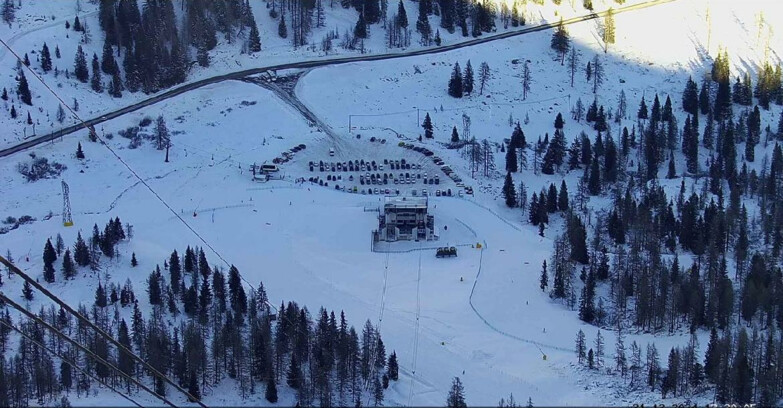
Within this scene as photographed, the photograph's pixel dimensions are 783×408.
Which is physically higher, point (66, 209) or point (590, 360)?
point (66, 209)

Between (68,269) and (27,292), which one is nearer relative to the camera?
(27,292)

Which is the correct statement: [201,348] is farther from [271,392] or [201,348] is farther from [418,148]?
[418,148]

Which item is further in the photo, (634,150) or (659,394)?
(634,150)

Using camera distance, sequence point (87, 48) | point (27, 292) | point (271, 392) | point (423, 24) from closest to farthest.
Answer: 1. point (271, 392)
2. point (27, 292)
3. point (87, 48)
4. point (423, 24)

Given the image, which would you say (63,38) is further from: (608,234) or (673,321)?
(673,321)

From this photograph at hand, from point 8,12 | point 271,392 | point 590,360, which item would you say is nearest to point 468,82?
point 8,12

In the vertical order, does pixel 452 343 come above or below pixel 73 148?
below

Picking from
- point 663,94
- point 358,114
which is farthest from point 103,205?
point 663,94

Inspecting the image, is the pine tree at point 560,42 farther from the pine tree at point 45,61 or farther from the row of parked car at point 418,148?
the pine tree at point 45,61
